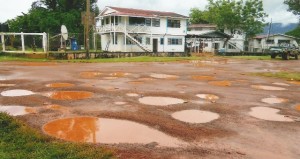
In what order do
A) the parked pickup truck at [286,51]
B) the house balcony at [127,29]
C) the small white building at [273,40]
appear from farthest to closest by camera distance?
the small white building at [273,40] < the house balcony at [127,29] < the parked pickup truck at [286,51]

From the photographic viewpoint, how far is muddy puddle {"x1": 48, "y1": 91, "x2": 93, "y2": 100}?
29.0 ft

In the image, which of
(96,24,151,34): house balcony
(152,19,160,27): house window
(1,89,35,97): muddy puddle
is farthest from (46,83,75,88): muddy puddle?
(152,19,160,27): house window

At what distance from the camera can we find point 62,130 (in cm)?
586

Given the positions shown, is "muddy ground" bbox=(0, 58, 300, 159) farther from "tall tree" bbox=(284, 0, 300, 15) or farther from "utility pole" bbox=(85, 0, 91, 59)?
"tall tree" bbox=(284, 0, 300, 15)

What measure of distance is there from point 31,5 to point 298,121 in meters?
55.1

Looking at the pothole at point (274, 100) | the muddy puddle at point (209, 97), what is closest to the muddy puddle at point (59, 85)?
the muddy puddle at point (209, 97)

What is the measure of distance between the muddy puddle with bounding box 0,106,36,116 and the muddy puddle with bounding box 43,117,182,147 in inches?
42.5

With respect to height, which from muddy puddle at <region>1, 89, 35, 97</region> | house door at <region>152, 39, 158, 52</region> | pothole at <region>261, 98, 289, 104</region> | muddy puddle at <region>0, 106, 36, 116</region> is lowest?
pothole at <region>261, 98, 289, 104</region>

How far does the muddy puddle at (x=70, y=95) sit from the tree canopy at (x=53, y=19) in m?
36.2

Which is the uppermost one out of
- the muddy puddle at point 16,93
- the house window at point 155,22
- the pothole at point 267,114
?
the house window at point 155,22

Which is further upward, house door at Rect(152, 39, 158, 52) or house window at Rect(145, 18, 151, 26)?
house window at Rect(145, 18, 151, 26)

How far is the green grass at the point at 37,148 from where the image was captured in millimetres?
4426

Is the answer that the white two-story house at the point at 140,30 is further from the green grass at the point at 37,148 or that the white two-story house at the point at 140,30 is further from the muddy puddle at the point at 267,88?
the green grass at the point at 37,148

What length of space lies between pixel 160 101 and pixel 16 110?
377cm
